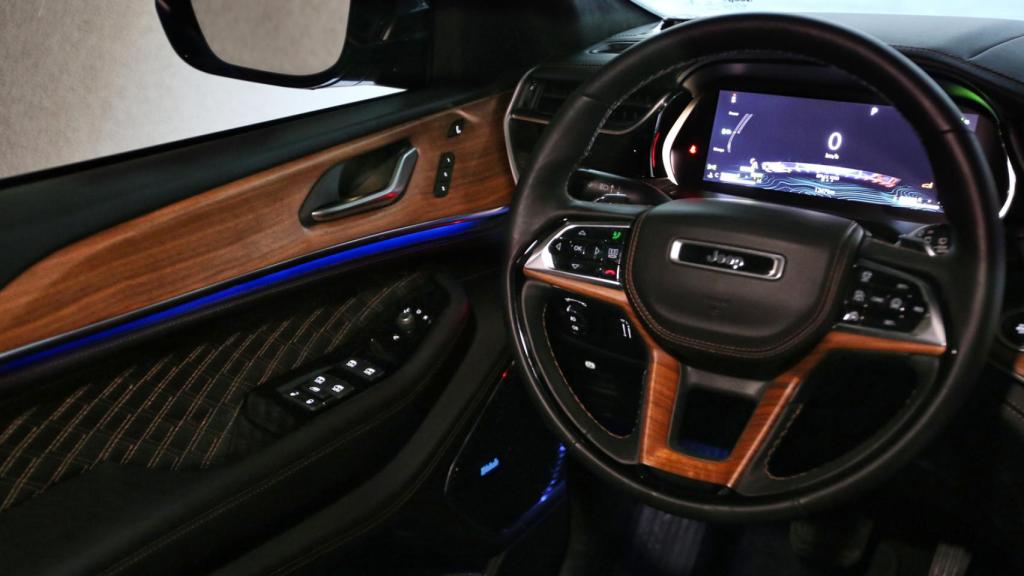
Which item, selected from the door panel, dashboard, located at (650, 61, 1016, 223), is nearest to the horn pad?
dashboard, located at (650, 61, 1016, 223)

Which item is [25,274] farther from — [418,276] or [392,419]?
[418,276]

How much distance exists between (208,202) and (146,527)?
0.55 meters

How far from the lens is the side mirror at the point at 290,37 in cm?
174

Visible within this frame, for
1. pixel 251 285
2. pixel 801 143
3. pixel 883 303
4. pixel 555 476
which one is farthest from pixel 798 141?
pixel 251 285

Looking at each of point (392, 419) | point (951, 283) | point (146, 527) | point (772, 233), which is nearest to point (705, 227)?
point (772, 233)

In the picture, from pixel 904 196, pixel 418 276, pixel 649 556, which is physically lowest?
pixel 649 556

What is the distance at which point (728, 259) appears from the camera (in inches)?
44.8

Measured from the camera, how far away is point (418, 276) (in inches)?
75.5

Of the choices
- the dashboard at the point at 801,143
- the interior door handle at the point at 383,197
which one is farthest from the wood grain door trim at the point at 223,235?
the dashboard at the point at 801,143

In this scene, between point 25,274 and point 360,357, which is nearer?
point 25,274

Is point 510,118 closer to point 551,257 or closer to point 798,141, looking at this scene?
point 798,141

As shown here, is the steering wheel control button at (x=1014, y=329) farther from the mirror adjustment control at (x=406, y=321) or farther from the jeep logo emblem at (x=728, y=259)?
the mirror adjustment control at (x=406, y=321)

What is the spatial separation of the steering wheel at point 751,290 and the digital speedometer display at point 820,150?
473 millimetres

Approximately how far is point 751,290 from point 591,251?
0.81 feet
